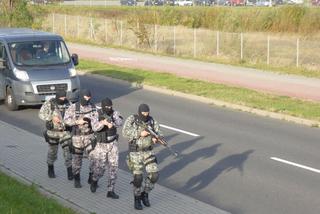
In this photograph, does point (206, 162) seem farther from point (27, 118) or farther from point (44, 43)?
point (44, 43)

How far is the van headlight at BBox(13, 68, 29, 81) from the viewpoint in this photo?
54.3 feet

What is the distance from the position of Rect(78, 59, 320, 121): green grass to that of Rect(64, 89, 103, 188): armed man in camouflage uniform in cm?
809

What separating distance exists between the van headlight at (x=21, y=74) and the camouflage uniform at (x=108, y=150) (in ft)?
26.3

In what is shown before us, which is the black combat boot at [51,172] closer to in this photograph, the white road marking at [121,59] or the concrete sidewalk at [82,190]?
the concrete sidewalk at [82,190]

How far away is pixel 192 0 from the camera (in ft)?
289

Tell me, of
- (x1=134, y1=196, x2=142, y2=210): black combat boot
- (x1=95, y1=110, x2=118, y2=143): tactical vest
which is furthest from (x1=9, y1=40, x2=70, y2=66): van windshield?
(x1=134, y1=196, x2=142, y2=210): black combat boot

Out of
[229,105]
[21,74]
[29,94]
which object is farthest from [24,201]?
[229,105]

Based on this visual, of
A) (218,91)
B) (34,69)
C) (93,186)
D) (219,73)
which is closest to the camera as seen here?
(93,186)

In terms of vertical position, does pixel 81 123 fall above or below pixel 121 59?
above

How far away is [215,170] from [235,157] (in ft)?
3.43

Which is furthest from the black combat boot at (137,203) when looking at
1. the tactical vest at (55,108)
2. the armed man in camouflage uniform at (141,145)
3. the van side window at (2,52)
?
the van side window at (2,52)

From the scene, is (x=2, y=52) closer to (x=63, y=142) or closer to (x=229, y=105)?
(x=229, y=105)

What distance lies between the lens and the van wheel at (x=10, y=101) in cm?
1683

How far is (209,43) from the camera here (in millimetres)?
36969
